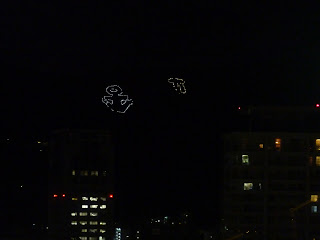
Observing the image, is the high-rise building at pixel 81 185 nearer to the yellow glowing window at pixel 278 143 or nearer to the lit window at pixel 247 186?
the lit window at pixel 247 186

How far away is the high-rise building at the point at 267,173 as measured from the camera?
8281mm

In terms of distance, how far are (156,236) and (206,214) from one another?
84 centimetres

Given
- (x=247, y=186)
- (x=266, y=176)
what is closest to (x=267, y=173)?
(x=266, y=176)

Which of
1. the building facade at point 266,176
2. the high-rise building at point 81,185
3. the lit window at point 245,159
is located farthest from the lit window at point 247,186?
the high-rise building at point 81,185

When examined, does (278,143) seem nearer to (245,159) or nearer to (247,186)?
(245,159)

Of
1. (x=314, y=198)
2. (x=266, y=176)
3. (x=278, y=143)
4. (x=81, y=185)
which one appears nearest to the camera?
(x=314, y=198)

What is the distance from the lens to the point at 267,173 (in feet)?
28.0

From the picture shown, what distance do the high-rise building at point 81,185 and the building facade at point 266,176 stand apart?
2.71 metres

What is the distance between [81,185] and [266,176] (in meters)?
4.06

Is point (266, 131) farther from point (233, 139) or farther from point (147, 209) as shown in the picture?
point (147, 209)

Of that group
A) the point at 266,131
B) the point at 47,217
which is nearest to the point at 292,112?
the point at 266,131

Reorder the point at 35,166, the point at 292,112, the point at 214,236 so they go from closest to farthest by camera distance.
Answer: the point at 214,236 < the point at 292,112 < the point at 35,166

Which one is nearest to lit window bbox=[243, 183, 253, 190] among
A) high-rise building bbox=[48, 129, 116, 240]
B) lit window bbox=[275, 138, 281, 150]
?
lit window bbox=[275, 138, 281, 150]

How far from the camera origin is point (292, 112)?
9.19 meters
